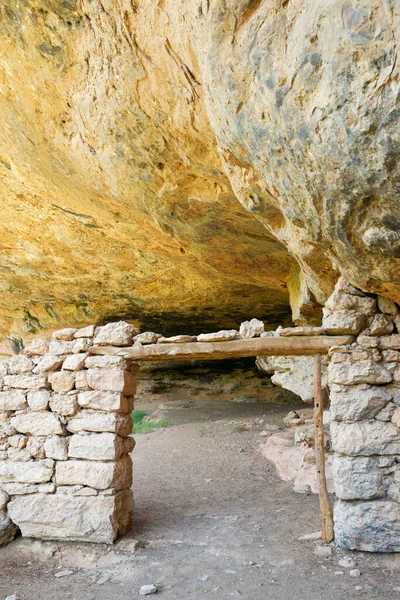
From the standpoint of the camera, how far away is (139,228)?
7.27m

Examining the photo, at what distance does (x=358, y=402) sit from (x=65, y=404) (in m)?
2.75

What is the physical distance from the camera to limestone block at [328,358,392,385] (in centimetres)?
424

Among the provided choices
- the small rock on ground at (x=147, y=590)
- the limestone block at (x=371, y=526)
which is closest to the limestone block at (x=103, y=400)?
the small rock on ground at (x=147, y=590)

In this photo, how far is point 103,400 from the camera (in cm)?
482

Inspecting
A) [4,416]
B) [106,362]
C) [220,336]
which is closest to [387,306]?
[220,336]

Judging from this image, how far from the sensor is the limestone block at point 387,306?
4.33 metres

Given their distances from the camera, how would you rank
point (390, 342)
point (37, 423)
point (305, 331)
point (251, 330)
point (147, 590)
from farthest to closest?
point (37, 423)
point (251, 330)
point (305, 331)
point (390, 342)
point (147, 590)

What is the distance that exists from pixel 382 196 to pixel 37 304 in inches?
398

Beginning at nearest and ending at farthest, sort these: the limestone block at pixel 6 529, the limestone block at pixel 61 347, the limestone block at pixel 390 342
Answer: the limestone block at pixel 390 342
the limestone block at pixel 6 529
the limestone block at pixel 61 347

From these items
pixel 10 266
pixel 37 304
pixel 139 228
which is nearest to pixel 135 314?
pixel 37 304

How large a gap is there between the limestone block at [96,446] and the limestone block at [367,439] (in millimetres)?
2026

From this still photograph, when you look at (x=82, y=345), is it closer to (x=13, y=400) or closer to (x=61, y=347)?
(x=61, y=347)

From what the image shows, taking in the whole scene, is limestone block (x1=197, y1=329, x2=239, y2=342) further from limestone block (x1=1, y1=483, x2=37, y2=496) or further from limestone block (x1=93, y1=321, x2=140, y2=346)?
limestone block (x1=1, y1=483, x2=37, y2=496)

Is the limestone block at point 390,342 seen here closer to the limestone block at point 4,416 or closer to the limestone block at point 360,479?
the limestone block at point 360,479
